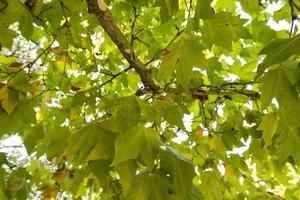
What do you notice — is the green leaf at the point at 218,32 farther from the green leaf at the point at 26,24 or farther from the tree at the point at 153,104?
the green leaf at the point at 26,24

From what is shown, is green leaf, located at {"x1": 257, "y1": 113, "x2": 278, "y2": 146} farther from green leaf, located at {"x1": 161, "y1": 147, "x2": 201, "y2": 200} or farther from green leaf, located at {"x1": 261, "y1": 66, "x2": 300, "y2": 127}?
green leaf, located at {"x1": 161, "y1": 147, "x2": 201, "y2": 200}

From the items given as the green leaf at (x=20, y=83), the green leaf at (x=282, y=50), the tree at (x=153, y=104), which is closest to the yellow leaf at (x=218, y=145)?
the tree at (x=153, y=104)

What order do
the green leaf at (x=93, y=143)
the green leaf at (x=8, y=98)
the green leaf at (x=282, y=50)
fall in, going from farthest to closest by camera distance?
the green leaf at (x=8, y=98), the green leaf at (x=93, y=143), the green leaf at (x=282, y=50)

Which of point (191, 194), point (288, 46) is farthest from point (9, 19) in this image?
point (288, 46)

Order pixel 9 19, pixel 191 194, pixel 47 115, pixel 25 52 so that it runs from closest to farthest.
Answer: pixel 191 194, pixel 9 19, pixel 47 115, pixel 25 52

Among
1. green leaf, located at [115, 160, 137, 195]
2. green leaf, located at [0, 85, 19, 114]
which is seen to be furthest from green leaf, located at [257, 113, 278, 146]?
green leaf, located at [0, 85, 19, 114]

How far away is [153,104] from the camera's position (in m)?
1.17

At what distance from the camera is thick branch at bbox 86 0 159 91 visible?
4.30 feet

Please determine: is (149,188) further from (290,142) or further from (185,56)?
(290,142)

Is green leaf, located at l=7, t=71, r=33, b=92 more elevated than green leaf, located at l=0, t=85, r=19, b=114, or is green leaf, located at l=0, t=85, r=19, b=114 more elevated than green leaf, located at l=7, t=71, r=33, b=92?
green leaf, located at l=7, t=71, r=33, b=92

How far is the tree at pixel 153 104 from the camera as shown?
1018 millimetres

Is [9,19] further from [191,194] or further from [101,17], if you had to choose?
[191,194]

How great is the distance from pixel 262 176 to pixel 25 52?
696 cm

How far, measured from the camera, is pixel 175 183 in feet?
3.31
